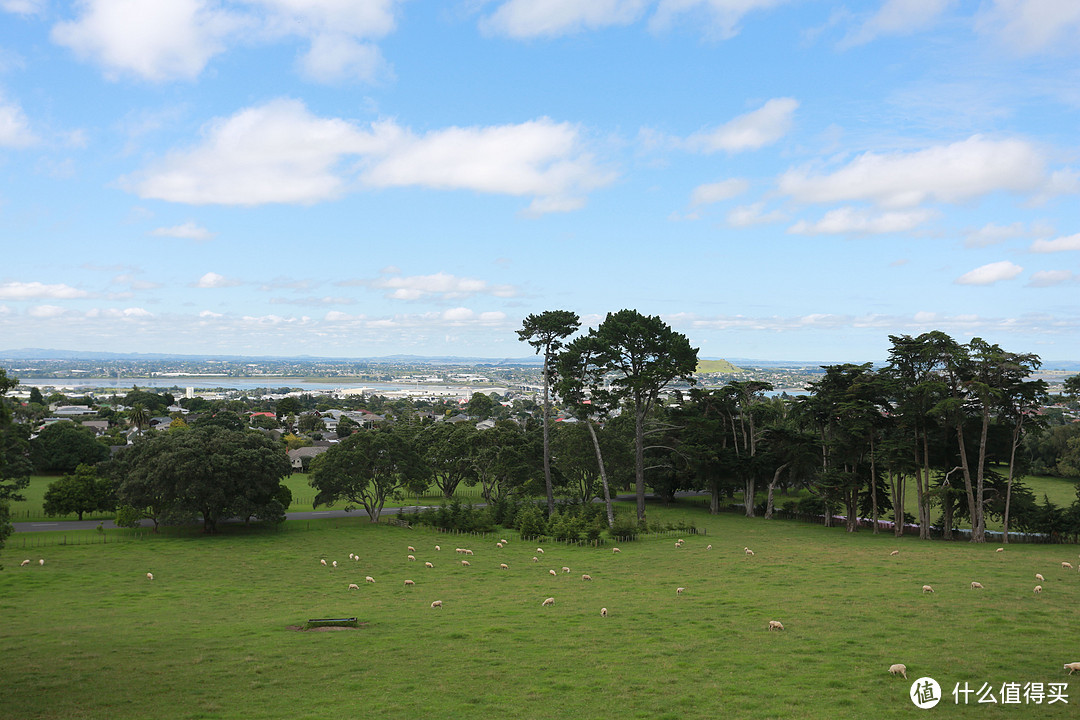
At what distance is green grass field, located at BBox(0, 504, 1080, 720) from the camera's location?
12.6 meters

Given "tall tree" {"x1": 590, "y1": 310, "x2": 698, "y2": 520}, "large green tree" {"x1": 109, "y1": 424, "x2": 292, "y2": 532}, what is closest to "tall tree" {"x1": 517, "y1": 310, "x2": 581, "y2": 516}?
"tall tree" {"x1": 590, "y1": 310, "x2": 698, "y2": 520}

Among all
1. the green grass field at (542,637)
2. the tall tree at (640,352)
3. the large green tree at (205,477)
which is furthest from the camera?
the tall tree at (640,352)

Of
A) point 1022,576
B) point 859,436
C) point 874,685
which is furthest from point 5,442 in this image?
point 859,436

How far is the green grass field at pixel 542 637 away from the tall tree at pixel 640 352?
14.7 meters

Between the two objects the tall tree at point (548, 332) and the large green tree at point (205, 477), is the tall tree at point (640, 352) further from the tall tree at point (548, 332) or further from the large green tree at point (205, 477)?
the large green tree at point (205, 477)

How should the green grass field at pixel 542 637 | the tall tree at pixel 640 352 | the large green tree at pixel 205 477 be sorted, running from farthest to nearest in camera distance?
the tall tree at pixel 640 352, the large green tree at pixel 205 477, the green grass field at pixel 542 637

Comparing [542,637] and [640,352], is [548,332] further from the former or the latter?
[542,637]

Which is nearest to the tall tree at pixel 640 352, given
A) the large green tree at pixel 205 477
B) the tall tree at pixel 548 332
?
the tall tree at pixel 548 332

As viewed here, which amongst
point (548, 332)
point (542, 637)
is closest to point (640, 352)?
point (548, 332)

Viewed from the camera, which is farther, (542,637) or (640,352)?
(640,352)

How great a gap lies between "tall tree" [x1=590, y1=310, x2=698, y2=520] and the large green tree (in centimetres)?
2325

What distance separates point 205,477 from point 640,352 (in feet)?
95.2

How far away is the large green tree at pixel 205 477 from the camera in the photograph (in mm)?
A: 38812

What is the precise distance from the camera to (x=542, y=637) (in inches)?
679
